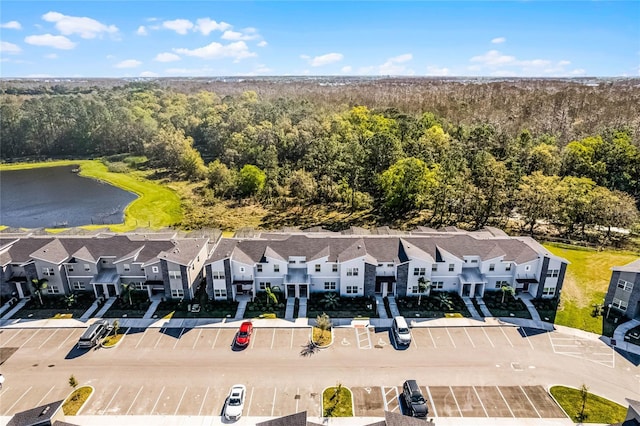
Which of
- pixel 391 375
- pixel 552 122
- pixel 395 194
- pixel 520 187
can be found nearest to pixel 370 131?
pixel 395 194

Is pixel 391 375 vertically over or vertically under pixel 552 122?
under

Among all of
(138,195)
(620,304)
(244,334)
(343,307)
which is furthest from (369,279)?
(138,195)

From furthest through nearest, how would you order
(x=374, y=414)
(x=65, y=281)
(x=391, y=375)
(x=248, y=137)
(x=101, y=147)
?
(x=101, y=147) → (x=248, y=137) → (x=65, y=281) → (x=391, y=375) → (x=374, y=414)

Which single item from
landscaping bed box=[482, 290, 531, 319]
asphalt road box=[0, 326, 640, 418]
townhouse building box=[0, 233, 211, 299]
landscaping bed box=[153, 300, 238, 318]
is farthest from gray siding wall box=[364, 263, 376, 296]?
townhouse building box=[0, 233, 211, 299]

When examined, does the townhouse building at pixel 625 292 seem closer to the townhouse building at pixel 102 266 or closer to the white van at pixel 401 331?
the white van at pixel 401 331

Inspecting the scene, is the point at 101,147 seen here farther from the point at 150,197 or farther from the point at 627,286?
the point at 627,286

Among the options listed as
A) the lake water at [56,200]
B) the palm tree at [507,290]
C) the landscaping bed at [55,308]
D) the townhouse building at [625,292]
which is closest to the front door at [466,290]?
the palm tree at [507,290]

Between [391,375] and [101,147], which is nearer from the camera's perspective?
[391,375]
